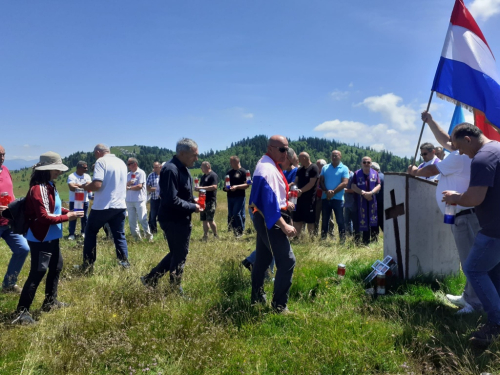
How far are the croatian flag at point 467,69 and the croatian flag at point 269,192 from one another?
2.99m

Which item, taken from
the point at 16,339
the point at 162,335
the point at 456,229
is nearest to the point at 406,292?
the point at 456,229

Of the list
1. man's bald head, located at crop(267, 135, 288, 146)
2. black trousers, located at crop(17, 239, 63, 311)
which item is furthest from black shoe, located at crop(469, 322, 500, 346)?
black trousers, located at crop(17, 239, 63, 311)

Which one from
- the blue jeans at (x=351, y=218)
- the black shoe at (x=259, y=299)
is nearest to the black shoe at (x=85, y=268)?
the black shoe at (x=259, y=299)

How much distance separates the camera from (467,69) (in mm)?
Answer: 5305

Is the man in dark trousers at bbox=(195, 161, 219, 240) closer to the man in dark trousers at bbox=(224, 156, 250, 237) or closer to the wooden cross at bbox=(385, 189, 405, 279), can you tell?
the man in dark trousers at bbox=(224, 156, 250, 237)

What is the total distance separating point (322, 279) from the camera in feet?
18.2

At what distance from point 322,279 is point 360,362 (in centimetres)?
221

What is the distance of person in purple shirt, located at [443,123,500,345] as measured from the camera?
364 cm

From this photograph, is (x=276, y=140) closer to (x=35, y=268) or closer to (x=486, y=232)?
(x=486, y=232)

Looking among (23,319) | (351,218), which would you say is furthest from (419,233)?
(23,319)

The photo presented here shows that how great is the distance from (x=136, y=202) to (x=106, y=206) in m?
3.34

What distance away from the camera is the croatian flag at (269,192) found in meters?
4.15

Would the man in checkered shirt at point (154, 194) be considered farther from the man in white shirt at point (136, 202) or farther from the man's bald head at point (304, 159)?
the man's bald head at point (304, 159)

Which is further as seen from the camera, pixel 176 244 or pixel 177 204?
pixel 176 244
